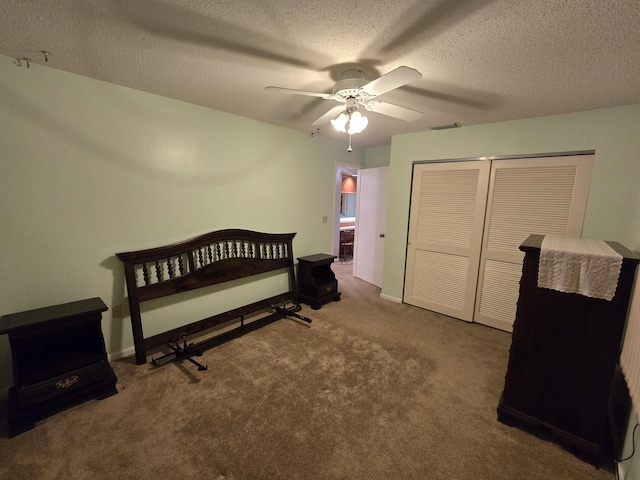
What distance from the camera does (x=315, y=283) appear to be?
12.0ft

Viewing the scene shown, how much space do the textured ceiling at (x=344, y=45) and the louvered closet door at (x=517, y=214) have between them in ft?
1.98

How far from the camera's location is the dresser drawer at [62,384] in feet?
5.54

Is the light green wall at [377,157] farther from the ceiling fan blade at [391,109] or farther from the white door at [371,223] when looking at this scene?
the ceiling fan blade at [391,109]

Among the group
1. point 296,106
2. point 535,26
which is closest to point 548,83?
point 535,26

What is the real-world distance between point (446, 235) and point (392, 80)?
7.95 feet

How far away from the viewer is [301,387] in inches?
83.6

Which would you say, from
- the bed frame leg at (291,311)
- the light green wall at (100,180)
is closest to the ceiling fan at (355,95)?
the light green wall at (100,180)

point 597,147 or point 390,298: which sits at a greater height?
point 597,147

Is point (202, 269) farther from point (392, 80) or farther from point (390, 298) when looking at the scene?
point (390, 298)

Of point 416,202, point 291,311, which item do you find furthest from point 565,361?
point 291,311

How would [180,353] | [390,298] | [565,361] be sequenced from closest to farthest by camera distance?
[565,361]
[180,353]
[390,298]

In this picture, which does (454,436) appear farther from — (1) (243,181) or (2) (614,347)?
(1) (243,181)

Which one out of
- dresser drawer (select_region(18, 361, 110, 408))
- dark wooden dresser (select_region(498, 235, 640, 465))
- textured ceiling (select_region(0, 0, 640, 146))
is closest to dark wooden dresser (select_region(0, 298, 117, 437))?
dresser drawer (select_region(18, 361, 110, 408))

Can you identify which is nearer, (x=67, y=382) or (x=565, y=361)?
(x=565, y=361)
